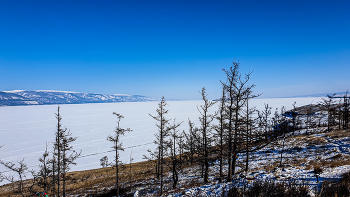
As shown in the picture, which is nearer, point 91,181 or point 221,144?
point 221,144

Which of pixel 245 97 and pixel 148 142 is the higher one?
pixel 245 97

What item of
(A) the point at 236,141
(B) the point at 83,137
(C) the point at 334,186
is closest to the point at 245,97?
(A) the point at 236,141

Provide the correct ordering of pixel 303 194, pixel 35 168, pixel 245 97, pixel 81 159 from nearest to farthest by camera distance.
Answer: pixel 303 194 → pixel 245 97 → pixel 35 168 → pixel 81 159

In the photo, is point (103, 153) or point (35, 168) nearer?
point (35, 168)

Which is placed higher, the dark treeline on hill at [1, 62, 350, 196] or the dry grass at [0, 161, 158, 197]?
the dark treeline on hill at [1, 62, 350, 196]

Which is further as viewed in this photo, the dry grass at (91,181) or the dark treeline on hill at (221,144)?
the dry grass at (91,181)

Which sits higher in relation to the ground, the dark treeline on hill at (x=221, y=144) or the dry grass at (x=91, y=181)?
the dark treeline on hill at (x=221, y=144)

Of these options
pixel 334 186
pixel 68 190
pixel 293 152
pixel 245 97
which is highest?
pixel 245 97

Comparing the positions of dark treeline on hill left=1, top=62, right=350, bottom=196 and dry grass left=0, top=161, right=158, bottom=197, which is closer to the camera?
dark treeline on hill left=1, top=62, right=350, bottom=196

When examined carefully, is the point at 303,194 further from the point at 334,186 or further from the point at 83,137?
the point at 83,137

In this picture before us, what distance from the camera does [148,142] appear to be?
271 ft

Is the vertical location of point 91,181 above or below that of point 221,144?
below

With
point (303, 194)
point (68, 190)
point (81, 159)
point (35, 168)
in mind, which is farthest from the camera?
point (81, 159)

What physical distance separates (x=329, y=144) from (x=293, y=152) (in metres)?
4.63
